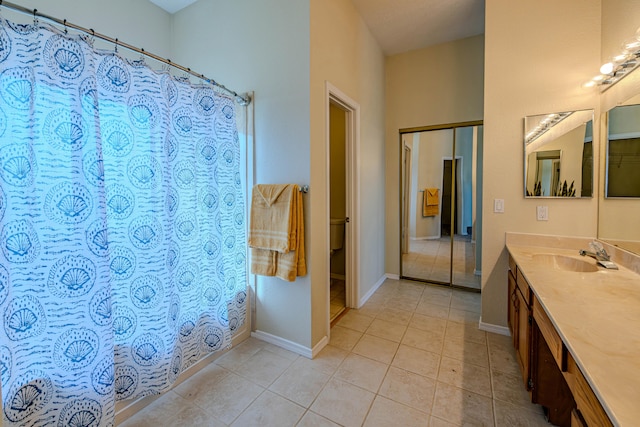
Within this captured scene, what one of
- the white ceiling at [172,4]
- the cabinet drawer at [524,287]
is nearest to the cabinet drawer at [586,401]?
the cabinet drawer at [524,287]

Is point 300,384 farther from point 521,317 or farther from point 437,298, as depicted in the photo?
point 437,298

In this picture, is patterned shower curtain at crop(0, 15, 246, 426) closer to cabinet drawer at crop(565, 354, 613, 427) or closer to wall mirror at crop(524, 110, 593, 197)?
cabinet drawer at crop(565, 354, 613, 427)

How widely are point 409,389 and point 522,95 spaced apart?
8.26 feet

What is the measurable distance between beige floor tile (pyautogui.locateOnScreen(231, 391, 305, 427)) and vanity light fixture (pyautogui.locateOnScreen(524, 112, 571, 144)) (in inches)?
107

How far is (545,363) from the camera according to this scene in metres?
1.38

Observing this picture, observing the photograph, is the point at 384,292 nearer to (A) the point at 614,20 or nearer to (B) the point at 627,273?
(B) the point at 627,273

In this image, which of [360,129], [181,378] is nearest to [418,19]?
[360,129]

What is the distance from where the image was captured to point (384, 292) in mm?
3285

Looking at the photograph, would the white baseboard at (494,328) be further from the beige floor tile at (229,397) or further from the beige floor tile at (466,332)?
the beige floor tile at (229,397)

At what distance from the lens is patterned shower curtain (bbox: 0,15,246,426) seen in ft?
3.49

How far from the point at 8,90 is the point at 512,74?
3.24 m

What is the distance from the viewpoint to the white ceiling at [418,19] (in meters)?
2.56

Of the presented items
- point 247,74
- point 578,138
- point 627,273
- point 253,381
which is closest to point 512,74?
point 578,138

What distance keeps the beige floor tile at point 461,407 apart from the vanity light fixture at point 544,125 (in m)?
2.03
